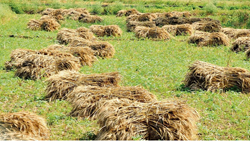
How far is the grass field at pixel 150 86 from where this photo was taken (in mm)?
6137

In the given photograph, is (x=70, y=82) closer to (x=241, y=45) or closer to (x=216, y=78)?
(x=216, y=78)

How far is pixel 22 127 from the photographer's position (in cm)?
513

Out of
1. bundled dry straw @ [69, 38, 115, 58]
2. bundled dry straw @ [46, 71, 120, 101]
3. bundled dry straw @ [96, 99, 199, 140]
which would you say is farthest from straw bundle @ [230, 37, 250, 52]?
bundled dry straw @ [96, 99, 199, 140]

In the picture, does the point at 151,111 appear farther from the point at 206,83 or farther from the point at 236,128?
the point at 206,83

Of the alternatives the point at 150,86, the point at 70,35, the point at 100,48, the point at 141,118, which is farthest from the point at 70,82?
the point at 70,35

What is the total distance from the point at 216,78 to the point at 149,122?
3775 mm

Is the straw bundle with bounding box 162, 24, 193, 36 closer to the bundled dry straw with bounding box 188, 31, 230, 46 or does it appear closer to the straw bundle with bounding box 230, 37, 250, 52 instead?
the bundled dry straw with bounding box 188, 31, 230, 46

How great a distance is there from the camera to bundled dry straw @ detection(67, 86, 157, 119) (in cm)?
655

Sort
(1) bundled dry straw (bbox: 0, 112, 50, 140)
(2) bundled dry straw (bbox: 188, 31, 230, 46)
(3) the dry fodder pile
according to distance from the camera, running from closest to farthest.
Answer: (1) bundled dry straw (bbox: 0, 112, 50, 140) → (2) bundled dry straw (bbox: 188, 31, 230, 46) → (3) the dry fodder pile

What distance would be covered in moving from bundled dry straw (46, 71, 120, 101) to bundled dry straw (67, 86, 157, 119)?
56 centimetres

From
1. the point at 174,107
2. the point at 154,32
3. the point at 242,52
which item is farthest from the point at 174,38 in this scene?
the point at 174,107

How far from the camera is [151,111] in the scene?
5.42 m

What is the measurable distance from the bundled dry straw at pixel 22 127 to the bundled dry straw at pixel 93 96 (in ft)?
3.71

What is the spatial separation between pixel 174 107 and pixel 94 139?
1.49 m
